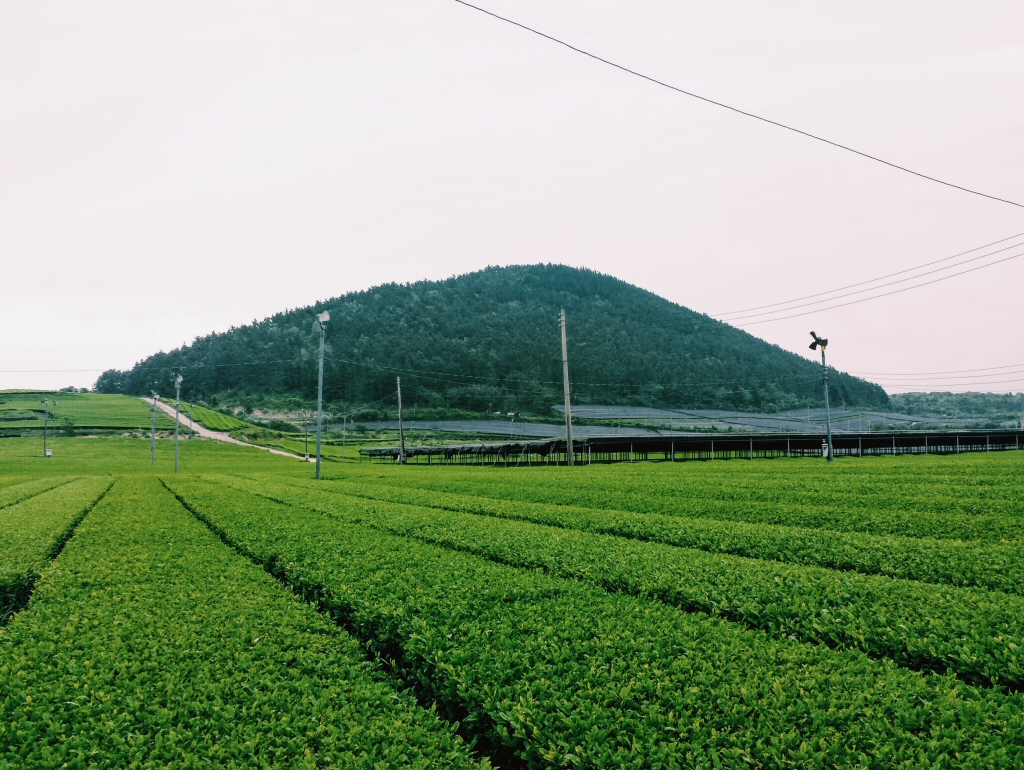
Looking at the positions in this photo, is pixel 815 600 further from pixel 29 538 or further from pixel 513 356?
pixel 513 356

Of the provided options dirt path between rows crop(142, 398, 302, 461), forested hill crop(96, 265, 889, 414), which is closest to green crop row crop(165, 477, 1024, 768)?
dirt path between rows crop(142, 398, 302, 461)

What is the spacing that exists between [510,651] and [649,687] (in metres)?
1.36

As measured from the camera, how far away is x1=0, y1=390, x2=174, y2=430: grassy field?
108812 millimetres

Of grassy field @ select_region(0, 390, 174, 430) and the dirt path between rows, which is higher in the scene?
grassy field @ select_region(0, 390, 174, 430)

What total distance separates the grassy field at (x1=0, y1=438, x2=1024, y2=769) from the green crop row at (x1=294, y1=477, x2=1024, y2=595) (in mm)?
63

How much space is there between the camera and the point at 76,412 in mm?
125500

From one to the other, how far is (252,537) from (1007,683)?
12.0 meters

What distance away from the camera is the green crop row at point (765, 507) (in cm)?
1366

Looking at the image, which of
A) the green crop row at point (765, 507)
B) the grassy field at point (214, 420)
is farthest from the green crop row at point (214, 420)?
the green crop row at point (765, 507)

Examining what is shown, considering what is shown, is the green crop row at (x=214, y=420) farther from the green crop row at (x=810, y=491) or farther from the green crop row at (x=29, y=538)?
the green crop row at (x=29, y=538)

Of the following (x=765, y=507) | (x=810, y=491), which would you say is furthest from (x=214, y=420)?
(x=765, y=507)

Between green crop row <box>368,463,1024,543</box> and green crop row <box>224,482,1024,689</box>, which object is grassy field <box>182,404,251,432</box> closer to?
green crop row <box>368,463,1024,543</box>

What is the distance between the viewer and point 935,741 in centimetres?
398

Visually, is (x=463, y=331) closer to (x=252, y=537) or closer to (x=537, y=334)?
(x=537, y=334)
